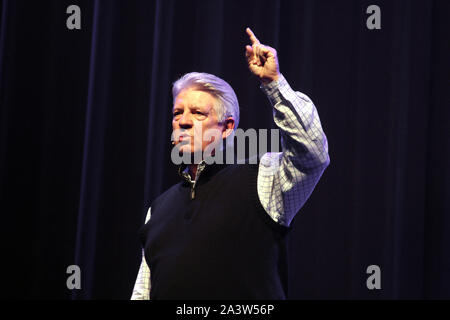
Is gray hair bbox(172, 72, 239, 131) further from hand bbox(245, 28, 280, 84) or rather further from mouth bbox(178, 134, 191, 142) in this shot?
hand bbox(245, 28, 280, 84)

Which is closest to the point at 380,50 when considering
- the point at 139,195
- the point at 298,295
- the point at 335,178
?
the point at 335,178

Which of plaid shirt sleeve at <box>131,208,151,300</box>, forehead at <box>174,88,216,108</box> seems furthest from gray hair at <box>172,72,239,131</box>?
plaid shirt sleeve at <box>131,208,151,300</box>

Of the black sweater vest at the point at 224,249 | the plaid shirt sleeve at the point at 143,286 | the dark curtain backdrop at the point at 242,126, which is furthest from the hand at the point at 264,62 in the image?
the dark curtain backdrop at the point at 242,126

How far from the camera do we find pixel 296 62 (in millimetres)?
1789

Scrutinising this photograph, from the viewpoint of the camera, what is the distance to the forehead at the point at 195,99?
3.80 ft

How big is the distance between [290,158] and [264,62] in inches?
8.4

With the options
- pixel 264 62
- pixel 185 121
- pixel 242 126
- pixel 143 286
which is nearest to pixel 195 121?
pixel 185 121

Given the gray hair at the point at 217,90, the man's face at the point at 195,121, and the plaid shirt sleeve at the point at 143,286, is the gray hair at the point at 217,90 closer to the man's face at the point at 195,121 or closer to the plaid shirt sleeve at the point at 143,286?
the man's face at the point at 195,121

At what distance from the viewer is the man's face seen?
3.74 feet

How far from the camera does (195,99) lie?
1.16m

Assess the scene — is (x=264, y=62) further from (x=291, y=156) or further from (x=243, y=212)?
(x=243, y=212)

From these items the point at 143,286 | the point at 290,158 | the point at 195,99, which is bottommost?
the point at 143,286

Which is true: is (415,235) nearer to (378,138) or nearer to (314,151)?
(378,138)

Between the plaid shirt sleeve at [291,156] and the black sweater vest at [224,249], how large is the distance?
32mm
